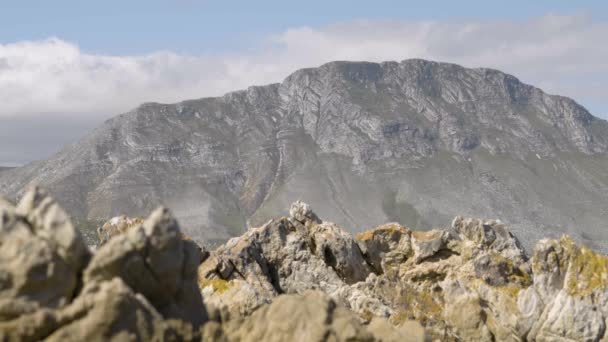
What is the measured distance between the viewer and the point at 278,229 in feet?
150

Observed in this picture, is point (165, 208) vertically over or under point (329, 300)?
over

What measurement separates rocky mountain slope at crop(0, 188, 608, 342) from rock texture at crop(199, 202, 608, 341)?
81 mm

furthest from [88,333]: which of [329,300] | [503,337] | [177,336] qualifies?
[503,337]

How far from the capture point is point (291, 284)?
141 ft

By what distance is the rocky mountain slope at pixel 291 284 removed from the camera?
45.8 feet

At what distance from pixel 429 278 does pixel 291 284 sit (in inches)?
361

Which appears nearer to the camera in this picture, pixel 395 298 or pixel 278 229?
pixel 395 298

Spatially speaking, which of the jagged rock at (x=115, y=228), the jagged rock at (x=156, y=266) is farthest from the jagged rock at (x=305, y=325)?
the jagged rock at (x=115, y=228)

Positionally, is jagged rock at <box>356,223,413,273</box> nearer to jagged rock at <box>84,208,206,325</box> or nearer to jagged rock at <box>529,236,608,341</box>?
jagged rock at <box>529,236,608,341</box>

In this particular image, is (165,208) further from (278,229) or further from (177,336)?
(278,229)

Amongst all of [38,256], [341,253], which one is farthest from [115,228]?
[38,256]

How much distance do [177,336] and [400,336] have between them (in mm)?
5816

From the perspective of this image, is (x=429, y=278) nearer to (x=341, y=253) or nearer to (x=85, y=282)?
(x=341, y=253)

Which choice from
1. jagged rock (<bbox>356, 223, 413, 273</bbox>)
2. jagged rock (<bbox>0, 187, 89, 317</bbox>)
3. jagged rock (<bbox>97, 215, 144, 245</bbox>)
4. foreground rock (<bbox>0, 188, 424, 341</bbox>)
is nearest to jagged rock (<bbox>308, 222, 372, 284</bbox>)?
jagged rock (<bbox>356, 223, 413, 273</bbox>)
